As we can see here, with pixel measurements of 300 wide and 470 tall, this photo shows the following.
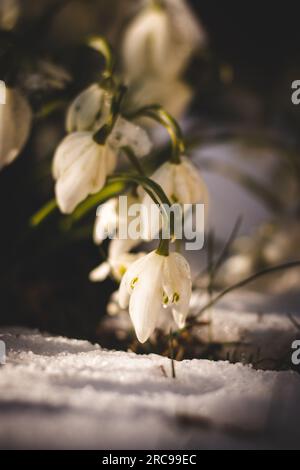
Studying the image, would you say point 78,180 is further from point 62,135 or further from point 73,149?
point 62,135

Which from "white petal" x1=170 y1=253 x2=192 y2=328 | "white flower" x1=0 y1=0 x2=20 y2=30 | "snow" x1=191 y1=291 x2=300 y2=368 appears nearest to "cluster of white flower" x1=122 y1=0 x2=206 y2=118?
"white flower" x1=0 y1=0 x2=20 y2=30

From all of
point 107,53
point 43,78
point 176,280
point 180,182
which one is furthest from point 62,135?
point 176,280

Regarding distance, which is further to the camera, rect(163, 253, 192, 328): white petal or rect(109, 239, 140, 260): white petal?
rect(109, 239, 140, 260): white petal

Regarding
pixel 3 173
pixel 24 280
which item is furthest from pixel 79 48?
pixel 24 280

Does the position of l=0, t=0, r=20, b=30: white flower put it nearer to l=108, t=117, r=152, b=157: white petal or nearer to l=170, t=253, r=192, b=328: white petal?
l=108, t=117, r=152, b=157: white petal

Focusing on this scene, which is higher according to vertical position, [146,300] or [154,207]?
[154,207]

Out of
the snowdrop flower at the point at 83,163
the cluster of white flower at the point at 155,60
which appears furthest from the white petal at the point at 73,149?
the cluster of white flower at the point at 155,60

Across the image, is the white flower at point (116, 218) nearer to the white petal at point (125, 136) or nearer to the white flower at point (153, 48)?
the white petal at point (125, 136)
